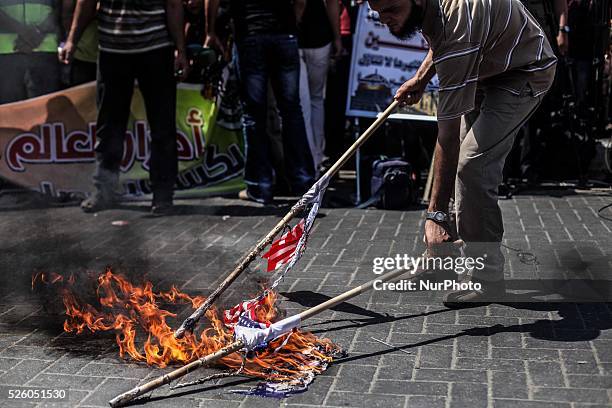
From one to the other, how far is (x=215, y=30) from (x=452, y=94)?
4.53m

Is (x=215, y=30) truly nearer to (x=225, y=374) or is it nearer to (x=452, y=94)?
(x=452, y=94)

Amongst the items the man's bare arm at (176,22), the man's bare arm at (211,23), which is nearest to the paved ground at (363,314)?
the man's bare arm at (176,22)

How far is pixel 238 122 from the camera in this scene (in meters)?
8.97

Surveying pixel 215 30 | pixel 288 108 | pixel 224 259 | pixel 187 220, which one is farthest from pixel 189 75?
pixel 224 259

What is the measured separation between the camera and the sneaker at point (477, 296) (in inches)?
202

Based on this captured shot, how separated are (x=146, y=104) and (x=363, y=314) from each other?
12.5ft

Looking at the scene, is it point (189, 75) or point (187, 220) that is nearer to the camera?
point (187, 220)

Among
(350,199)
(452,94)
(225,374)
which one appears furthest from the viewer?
(350,199)

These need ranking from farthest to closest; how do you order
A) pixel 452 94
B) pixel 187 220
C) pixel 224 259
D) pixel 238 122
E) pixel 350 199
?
pixel 238 122
pixel 350 199
pixel 187 220
pixel 224 259
pixel 452 94

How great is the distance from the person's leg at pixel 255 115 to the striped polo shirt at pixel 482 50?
10.7 feet

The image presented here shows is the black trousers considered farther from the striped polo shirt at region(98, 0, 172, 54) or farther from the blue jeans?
the blue jeans

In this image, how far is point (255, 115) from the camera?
8164mm
